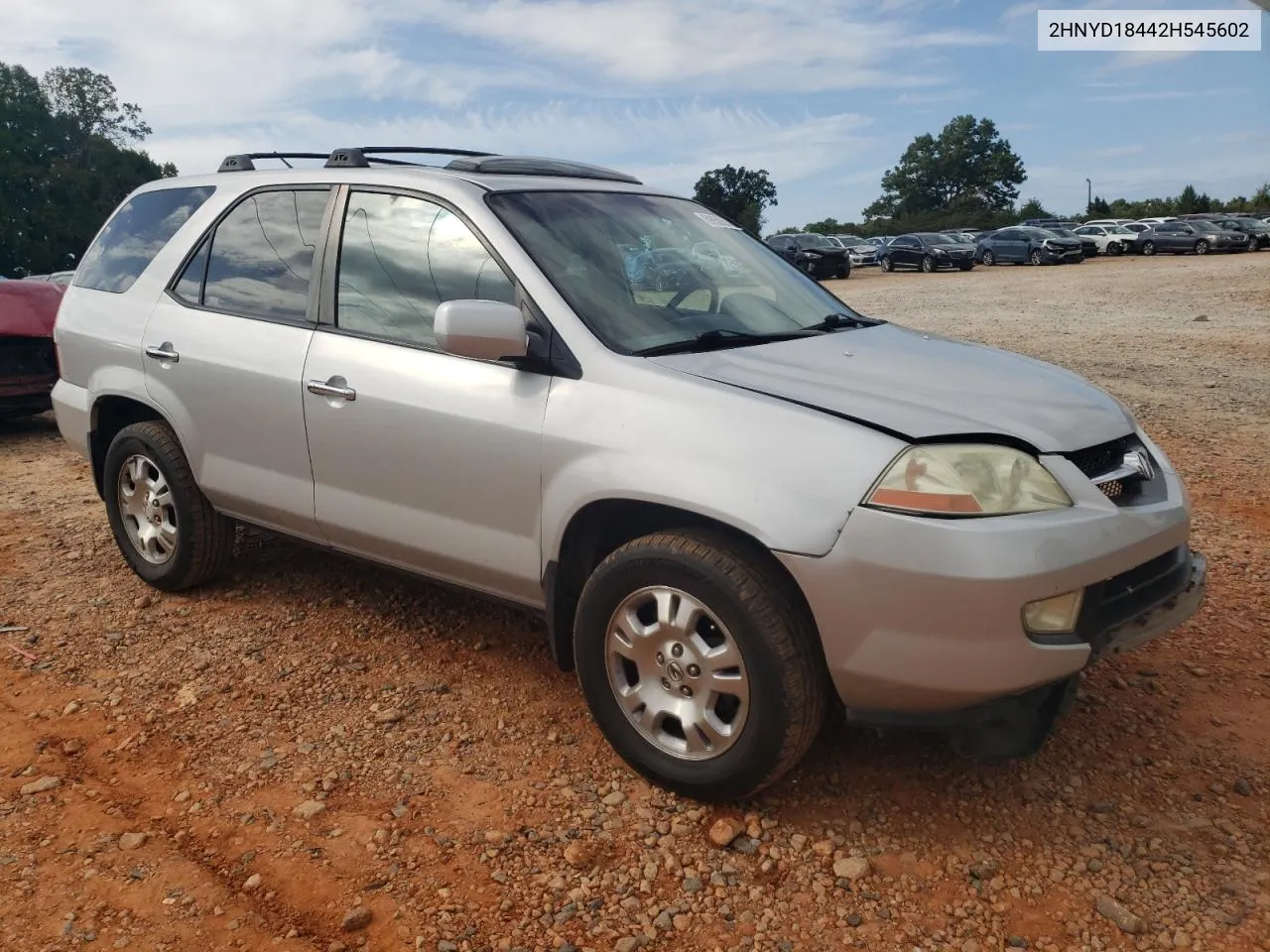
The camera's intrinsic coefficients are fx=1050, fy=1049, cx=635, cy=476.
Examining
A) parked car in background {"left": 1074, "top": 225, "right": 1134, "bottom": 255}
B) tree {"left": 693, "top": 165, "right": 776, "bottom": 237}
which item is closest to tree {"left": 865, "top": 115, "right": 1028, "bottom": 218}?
tree {"left": 693, "top": 165, "right": 776, "bottom": 237}

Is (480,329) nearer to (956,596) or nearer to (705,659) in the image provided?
(705,659)

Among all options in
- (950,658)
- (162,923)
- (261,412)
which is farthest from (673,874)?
(261,412)

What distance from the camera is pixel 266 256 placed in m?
4.11

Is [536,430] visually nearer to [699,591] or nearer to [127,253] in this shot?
[699,591]

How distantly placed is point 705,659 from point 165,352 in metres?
2.75

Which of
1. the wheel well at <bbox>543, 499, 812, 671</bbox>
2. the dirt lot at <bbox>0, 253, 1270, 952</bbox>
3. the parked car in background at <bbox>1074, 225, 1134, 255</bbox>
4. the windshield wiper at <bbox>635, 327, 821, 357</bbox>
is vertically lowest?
the dirt lot at <bbox>0, 253, 1270, 952</bbox>

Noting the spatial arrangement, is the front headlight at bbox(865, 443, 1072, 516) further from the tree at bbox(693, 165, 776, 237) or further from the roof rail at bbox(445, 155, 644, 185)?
the tree at bbox(693, 165, 776, 237)

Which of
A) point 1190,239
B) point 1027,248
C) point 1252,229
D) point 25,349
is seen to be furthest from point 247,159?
point 1252,229

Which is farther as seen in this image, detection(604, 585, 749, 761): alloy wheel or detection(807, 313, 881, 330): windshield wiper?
detection(807, 313, 881, 330): windshield wiper

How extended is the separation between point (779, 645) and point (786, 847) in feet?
1.94

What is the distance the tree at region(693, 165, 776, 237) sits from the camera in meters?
73.0

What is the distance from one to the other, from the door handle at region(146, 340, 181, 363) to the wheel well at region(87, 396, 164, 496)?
0.35 meters

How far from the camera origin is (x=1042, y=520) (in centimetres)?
259

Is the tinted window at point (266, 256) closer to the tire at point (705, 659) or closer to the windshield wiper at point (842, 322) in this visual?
the tire at point (705, 659)
